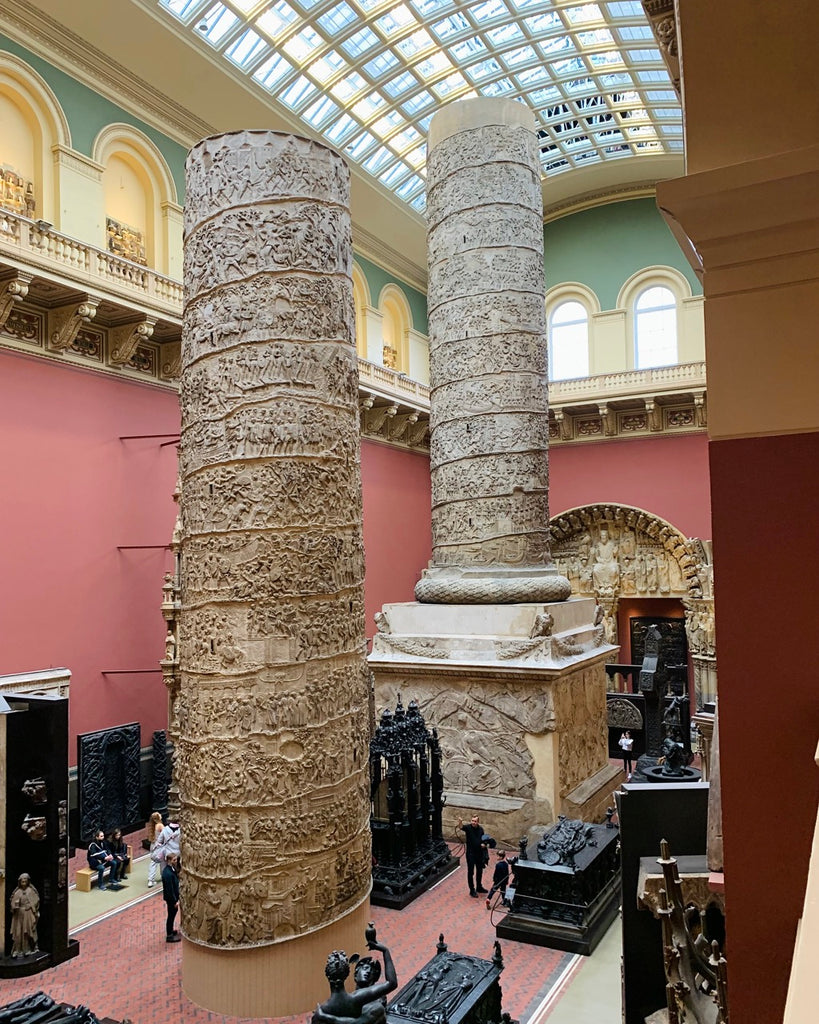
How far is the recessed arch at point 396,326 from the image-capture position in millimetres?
20156

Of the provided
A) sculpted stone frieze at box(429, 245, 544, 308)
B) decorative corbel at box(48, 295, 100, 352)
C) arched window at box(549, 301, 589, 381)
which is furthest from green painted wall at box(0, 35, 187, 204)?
arched window at box(549, 301, 589, 381)

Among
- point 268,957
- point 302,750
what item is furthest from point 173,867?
point 302,750

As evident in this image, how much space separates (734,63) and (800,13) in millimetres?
211

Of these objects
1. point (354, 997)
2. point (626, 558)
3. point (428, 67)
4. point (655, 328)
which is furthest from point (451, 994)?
point (655, 328)

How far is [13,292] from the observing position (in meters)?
10.4

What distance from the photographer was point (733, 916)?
2.33 m

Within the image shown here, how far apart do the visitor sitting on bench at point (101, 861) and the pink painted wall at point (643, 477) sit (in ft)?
44.9

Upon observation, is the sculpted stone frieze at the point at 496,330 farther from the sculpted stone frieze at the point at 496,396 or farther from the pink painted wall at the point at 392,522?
the pink painted wall at the point at 392,522

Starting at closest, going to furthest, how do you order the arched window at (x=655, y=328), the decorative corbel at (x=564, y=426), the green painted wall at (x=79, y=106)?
1. the green painted wall at (x=79, y=106)
2. the arched window at (x=655, y=328)
3. the decorative corbel at (x=564, y=426)

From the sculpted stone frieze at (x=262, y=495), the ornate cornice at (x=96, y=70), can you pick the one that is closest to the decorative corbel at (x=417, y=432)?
the ornate cornice at (x=96, y=70)

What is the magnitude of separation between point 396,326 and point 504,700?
1267cm

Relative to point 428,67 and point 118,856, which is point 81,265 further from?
point 428,67

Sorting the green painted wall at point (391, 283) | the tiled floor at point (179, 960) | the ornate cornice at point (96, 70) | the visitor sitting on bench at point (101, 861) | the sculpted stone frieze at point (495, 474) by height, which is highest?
the ornate cornice at point (96, 70)

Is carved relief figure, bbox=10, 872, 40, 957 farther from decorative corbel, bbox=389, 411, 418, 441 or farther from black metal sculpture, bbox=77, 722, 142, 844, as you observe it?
decorative corbel, bbox=389, 411, 418, 441
